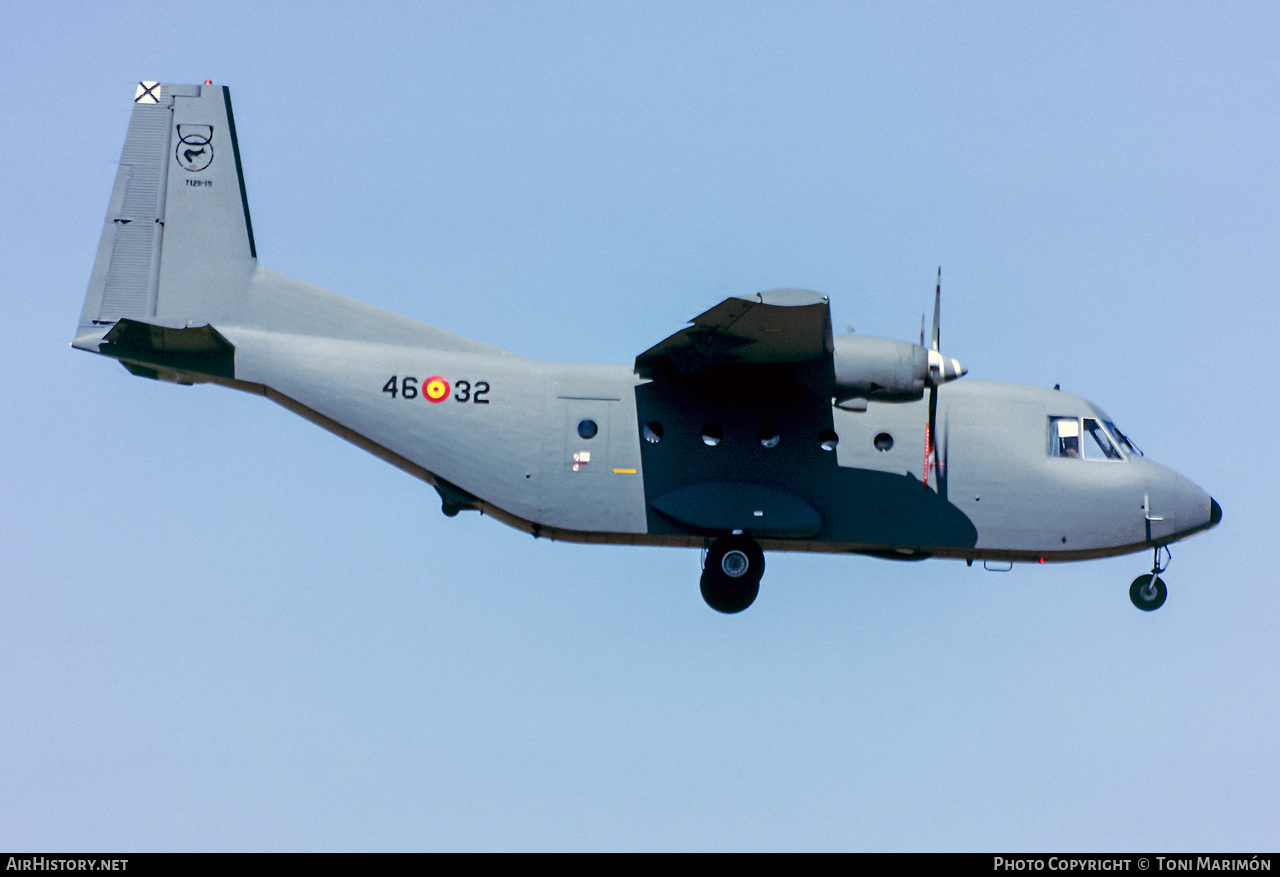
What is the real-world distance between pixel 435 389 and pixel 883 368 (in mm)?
5618

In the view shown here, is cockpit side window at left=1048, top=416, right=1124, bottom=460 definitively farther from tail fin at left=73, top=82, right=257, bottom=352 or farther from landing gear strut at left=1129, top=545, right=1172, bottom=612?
tail fin at left=73, top=82, right=257, bottom=352

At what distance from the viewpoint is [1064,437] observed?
19812 mm

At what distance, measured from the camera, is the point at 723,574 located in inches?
746

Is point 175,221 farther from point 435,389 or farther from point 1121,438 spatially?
point 1121,438

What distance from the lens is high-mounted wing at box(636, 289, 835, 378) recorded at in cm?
1639

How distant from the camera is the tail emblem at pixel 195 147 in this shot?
19281 millimetres

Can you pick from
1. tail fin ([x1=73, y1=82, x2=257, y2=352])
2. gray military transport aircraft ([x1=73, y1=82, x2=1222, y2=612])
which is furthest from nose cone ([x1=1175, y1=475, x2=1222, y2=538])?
tail fin ([x1=73, y1=82, x2=257, y2=352])

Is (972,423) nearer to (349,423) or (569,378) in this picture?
(569,378)

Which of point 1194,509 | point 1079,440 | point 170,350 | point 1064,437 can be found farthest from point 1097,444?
point 170,350

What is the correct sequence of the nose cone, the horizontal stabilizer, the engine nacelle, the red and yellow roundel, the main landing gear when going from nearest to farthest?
the engine nacelle, the horizontal stabilizer, the red and yellow roundel, the main landing gear, the nose cone

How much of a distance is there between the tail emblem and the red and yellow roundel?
13.6 feet
